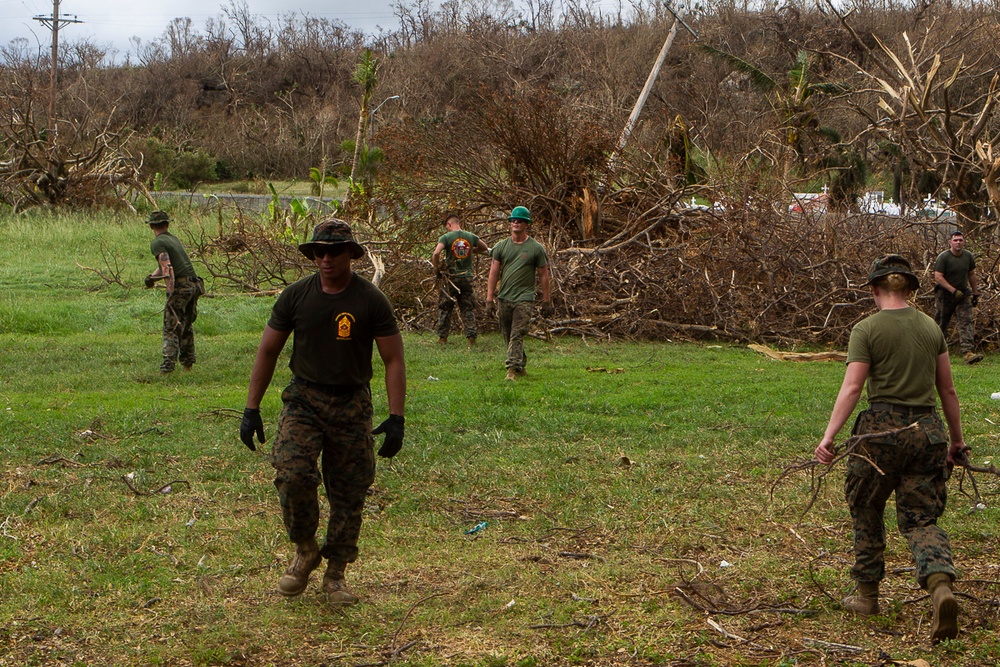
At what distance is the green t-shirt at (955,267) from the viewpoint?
14.3 meters

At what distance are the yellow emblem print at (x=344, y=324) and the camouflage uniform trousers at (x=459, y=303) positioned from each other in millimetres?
9825

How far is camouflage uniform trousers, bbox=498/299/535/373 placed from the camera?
11.6 meters

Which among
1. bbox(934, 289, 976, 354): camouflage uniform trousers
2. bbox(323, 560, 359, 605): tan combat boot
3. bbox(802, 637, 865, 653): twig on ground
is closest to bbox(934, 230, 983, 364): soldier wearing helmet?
bbox(934, 289, 976, 354): camouflage uniform trousers

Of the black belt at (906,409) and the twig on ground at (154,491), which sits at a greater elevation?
the black belt at (906,409)

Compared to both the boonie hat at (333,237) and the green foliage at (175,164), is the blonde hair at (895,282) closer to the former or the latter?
the boonie hat at (333,237)

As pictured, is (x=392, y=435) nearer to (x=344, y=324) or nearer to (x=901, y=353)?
(x=344, y=324)

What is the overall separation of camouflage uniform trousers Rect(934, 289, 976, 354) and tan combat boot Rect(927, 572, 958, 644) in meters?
10.8

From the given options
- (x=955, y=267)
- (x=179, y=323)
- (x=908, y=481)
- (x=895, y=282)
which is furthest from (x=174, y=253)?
(x=955, y=267)

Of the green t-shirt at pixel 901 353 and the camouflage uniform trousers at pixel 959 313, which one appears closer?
the green t-shirt at pixel 901 353

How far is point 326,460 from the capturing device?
5.37 m

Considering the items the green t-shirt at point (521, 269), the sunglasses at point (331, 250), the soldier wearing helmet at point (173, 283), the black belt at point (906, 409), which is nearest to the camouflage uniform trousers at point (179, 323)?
the soldier wearing helmet at point (173, 283)

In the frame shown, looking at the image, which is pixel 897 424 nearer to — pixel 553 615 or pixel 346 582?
pixel 553 615

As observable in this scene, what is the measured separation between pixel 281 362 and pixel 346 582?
7.98m

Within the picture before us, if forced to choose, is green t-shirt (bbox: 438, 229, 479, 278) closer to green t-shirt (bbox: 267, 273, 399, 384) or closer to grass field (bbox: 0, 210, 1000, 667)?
grass field (bbox: 0, 210, 1000, 667)
